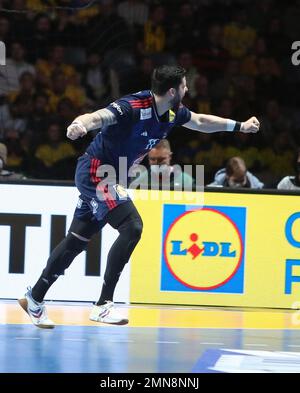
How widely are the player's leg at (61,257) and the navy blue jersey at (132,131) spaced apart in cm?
52

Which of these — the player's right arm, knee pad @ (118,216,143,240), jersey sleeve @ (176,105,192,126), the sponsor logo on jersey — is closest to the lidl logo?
jersey sleeve @ (176,105,192,126)

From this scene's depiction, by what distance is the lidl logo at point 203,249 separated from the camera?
409 inches

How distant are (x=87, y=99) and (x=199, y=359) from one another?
7047mm

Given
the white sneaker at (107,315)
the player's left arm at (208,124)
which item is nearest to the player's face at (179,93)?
the player's left arm at (208,124)

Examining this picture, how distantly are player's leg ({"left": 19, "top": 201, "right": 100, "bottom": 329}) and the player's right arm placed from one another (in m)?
0.88

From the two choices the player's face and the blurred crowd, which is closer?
the player's face

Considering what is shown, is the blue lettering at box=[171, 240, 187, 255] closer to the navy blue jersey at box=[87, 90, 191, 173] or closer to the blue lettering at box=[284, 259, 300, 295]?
the blue lettering at box=[284, 259, 300, 295]

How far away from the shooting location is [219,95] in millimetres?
14586

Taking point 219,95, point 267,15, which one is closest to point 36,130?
point 219,95

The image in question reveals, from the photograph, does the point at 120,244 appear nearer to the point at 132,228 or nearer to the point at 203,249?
the point at 132,228

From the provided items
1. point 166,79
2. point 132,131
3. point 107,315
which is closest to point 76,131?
point 132,131

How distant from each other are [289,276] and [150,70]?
4784 mm

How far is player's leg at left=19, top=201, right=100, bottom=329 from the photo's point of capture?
27.3 feet

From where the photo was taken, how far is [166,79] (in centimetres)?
816
